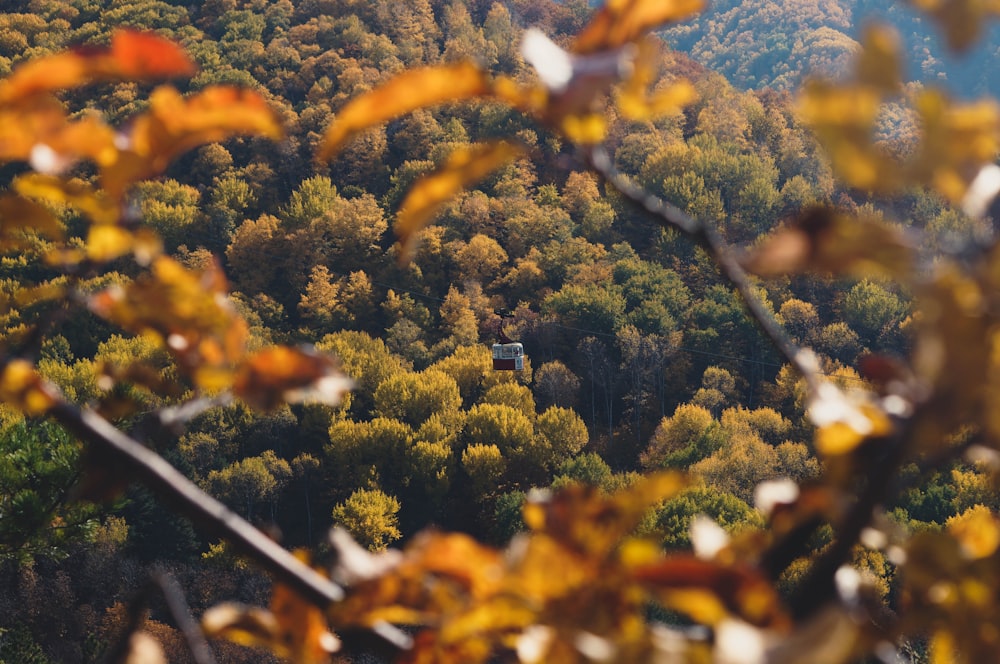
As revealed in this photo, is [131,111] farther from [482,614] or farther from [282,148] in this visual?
[482,614]

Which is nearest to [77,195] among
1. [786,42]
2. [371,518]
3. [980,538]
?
[980,538]

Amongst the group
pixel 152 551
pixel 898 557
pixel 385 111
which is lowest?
pixel 152 551

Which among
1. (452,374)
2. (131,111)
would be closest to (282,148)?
(131,111)

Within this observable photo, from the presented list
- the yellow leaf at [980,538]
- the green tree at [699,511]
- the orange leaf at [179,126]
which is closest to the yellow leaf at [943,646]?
the yellow leaf at [980,538]

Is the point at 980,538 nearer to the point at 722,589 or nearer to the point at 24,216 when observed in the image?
the point at 722,589

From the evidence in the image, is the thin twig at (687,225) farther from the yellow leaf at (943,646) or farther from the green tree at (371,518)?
the green tree at (371,518)

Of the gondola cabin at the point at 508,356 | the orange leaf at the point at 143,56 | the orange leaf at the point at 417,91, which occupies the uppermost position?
the orange leaf at the point at 417,91
